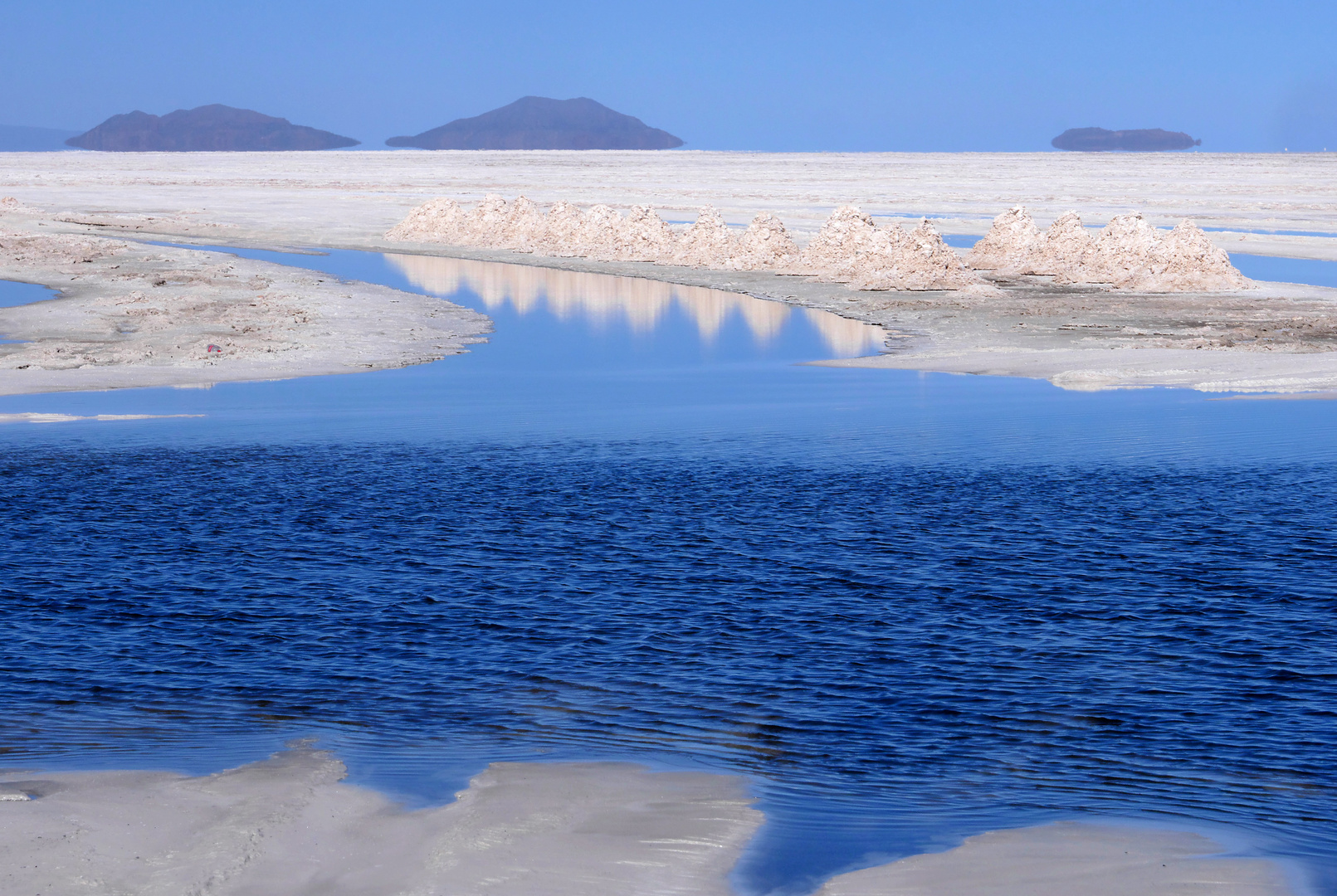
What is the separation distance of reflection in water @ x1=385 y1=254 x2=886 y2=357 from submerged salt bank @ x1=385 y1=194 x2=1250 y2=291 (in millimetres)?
3424

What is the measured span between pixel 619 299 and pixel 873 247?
7.47 meters

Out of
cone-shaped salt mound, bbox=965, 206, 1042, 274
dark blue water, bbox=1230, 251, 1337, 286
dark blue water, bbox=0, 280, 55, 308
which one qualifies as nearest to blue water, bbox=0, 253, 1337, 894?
dark blue water, bbox=0, 280, 55, 308

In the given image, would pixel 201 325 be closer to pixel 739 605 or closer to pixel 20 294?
pixel 20 294

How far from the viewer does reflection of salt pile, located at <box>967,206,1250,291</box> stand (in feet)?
108

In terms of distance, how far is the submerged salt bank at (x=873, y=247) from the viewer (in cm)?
3338

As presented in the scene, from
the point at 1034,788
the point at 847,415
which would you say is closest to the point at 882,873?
the point at 1034,788

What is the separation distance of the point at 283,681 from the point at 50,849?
91.7 inches

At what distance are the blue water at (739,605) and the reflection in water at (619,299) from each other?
30.3 feet

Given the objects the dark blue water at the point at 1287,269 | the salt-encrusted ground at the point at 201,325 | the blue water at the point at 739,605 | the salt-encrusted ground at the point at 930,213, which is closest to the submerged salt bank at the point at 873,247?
the salt-encrusted ground at the point at 930,213

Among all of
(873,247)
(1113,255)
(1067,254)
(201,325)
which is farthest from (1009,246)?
(201,325)

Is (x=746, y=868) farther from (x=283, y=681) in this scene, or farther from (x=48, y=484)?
(x=48, y=484)

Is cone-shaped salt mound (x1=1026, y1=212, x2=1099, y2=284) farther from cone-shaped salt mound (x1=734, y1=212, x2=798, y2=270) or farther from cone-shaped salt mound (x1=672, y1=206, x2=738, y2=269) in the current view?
cone-shaped salt mound (x1=672, y1=206, x2=738, y2=269)

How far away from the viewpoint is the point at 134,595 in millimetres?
9375

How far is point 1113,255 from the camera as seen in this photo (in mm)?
35281
